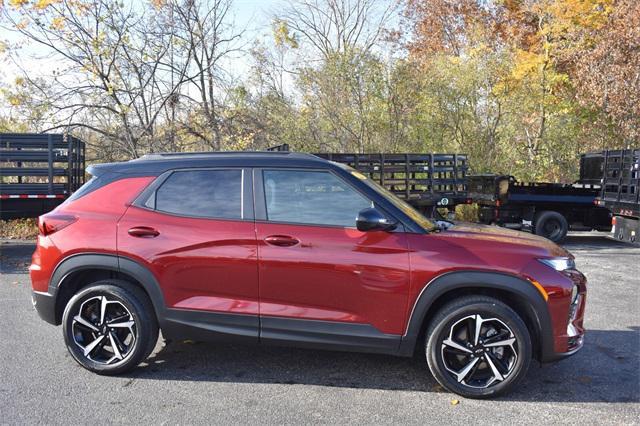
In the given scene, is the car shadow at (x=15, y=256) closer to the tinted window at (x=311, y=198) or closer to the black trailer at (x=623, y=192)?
the tinted window at (x=311, y=198)

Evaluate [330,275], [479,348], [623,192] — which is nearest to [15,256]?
[330,275]

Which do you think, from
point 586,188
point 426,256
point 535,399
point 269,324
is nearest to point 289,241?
point 269,324

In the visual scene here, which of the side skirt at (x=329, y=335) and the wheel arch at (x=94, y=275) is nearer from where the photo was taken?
the side skirt at (x=329, y=335)

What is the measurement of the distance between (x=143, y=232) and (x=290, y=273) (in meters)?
1.23

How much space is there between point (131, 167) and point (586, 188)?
439 inches

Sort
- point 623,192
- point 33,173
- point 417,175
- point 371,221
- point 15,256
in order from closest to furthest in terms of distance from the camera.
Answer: point 371,221 → point 15,256 → point 33,173 → point 623,192 → point 417,175

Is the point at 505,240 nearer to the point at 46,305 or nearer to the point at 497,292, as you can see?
the point at 497,292

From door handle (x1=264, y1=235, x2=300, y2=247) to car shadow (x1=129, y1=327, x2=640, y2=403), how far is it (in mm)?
1115

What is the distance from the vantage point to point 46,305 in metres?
4.23

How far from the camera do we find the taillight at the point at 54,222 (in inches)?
165

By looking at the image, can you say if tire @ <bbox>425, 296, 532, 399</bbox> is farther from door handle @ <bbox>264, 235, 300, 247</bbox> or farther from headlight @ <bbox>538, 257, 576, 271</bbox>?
door handle @ <bbox>264, 235, 300, 247</bbox>

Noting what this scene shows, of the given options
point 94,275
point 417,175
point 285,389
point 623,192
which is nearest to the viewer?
point 285,389

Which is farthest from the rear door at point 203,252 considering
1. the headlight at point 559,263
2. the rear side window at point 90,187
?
the headlight at point 559,263

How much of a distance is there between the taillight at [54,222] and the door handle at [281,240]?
1.66 meters
